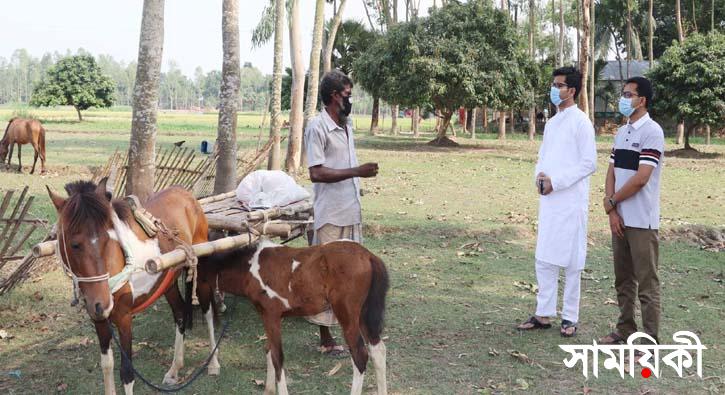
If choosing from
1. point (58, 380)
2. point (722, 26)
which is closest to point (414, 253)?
point (58, 380)

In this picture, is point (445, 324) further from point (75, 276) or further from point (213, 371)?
point (75, 276)

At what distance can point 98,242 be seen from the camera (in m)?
3.78

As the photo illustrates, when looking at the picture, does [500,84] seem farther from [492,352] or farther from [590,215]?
[492,352]

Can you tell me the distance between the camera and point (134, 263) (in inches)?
159

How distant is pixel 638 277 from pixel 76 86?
5448 cm

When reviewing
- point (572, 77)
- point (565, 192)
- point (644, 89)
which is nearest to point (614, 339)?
point (565, 192)

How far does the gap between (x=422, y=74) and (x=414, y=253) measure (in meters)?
18.5

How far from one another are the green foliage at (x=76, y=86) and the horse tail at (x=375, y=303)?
177 feet

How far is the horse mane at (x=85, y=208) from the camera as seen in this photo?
12.3 feet

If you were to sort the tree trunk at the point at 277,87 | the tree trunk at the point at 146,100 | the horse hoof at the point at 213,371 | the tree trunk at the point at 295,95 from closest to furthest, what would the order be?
1. the horse hoof at the point at 213,371
2. the tree trunk at the point at 146,100
3. the tree trunk at the point at 277,87
4. the tree trunk at the point at 295,95

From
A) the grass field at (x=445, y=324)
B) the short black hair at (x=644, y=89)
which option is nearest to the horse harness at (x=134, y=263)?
the grass field at (x=445, y=324)

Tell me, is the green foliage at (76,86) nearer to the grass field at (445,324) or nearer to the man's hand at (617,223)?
the grass field at (445,324)

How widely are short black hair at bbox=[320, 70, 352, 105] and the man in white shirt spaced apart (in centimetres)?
214

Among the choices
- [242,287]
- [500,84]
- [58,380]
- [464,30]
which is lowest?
[58,380]
